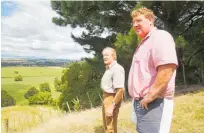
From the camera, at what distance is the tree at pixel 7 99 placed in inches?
607

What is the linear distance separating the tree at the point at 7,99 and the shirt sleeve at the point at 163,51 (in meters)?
14.2

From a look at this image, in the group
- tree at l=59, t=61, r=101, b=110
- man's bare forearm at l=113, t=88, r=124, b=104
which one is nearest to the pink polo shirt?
man's bare forearm at l=113, t=88, r=124, b=104

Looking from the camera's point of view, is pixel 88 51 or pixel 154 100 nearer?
pixel 154 100

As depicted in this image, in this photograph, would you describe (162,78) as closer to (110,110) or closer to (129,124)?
(110,110)

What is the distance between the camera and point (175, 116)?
614 centimetres

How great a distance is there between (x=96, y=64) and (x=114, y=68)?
848 centimetres

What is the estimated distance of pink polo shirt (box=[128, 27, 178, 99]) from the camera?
206 cm

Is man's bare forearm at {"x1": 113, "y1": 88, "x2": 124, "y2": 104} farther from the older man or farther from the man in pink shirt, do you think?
the man in pink shirt

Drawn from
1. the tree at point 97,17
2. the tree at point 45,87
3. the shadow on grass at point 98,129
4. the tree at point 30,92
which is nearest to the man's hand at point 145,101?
the shadow on grass at point 98,129

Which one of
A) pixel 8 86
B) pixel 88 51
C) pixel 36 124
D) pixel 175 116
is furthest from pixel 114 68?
pixel 8 86

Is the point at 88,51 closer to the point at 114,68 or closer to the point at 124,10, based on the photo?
the point at 124,10

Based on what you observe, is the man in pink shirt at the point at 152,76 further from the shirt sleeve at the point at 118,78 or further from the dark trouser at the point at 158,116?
the shirt sleeve at the point at 118,78

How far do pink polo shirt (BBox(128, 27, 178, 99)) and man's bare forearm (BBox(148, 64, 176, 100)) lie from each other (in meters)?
0.03

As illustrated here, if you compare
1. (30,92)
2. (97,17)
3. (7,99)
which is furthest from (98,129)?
(30,92)
